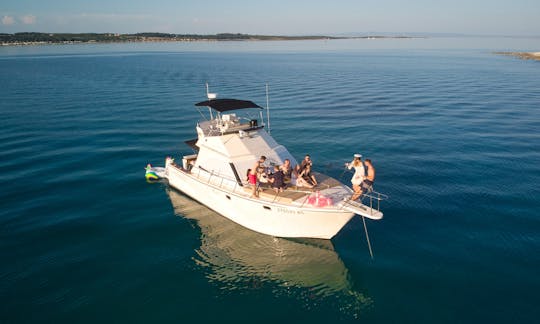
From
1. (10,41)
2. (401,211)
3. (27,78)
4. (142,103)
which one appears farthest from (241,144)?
(10,41)

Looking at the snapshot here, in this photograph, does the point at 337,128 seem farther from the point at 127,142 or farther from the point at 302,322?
the point at 302,322

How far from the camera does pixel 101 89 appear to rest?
4878cm

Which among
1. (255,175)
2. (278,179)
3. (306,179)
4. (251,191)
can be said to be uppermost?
(255,175)

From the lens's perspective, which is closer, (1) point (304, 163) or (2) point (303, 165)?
(1) point (304, 163)

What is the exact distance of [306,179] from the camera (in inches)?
597

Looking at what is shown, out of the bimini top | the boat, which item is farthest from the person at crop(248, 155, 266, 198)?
the bimini top

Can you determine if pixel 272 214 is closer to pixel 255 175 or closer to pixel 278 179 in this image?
pixel 278 179

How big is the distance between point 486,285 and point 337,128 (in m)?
20.3

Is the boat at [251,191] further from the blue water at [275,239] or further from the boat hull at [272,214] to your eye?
the blue water at [275,239]

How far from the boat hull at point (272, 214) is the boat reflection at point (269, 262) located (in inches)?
21.7

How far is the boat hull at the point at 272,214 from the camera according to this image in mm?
13570

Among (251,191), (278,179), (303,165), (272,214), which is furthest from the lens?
(251,191)

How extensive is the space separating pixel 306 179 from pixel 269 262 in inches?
169

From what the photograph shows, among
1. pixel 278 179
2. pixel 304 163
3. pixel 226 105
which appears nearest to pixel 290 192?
pixel 278 179
